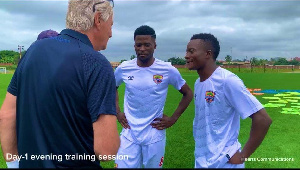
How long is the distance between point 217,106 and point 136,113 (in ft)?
5.63

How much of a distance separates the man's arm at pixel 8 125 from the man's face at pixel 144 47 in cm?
269

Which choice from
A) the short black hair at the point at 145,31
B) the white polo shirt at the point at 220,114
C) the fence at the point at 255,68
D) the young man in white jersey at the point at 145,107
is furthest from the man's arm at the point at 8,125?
the fence at the point at 255,68

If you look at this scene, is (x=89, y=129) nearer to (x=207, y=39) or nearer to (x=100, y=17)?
(x=100, y=17)

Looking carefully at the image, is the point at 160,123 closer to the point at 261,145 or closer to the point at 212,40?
the point at 212,40

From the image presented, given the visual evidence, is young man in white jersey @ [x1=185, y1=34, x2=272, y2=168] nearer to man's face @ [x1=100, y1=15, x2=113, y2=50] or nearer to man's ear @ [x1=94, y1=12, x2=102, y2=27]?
man's face @ [x1=100, y1=15, x2=113, y2=50]

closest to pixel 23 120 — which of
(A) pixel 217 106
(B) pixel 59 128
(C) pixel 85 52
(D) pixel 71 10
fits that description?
(B) pixel 59 128

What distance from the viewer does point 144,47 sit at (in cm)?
500

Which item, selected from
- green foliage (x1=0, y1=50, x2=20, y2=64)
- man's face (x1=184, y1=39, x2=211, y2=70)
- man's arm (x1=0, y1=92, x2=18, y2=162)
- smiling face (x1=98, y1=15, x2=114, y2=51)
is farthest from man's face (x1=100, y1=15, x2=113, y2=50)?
green foliage (x1=0, y1=50, x2=20, y2=64)

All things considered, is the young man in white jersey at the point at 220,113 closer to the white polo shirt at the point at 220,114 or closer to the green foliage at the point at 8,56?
the white polo shirt at the point at 220,114

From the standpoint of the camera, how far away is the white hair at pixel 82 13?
2.25m

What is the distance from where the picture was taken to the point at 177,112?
17.6 ft

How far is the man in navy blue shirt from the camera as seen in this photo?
2.05 meters

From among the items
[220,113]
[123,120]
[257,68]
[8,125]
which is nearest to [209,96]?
[220,113]

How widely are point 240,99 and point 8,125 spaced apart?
2.11m
